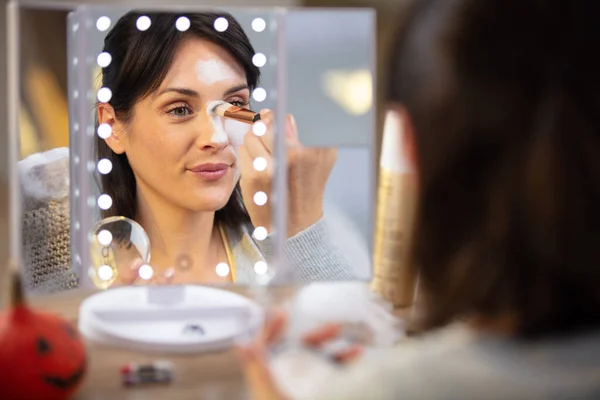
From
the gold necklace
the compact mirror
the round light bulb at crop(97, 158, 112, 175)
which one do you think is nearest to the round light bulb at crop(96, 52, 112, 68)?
the compact mirror

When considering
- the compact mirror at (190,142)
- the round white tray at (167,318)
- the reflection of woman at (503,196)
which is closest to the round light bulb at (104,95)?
the compact mirror at (190,142)

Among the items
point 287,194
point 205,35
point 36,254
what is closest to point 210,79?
point 205,35

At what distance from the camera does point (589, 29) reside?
47 cm

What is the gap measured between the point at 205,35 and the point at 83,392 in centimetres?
41

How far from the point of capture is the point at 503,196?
48 centimetres

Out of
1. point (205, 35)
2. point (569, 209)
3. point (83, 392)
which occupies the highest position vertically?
point (205, 35)

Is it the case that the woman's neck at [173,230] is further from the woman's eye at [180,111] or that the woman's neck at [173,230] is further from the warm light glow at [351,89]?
the warm light glow at [351,89]

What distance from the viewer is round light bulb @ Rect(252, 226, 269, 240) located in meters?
0.95

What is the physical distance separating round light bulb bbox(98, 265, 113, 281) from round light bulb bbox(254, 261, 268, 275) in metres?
0.17

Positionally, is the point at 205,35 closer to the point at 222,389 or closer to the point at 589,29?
the point at 222,389

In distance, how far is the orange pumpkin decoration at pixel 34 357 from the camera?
0.68 meters

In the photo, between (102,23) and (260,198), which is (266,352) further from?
(102,23)

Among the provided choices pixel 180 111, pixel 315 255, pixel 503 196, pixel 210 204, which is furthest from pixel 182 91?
pixel 503 196

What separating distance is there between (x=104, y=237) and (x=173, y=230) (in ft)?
0.26
